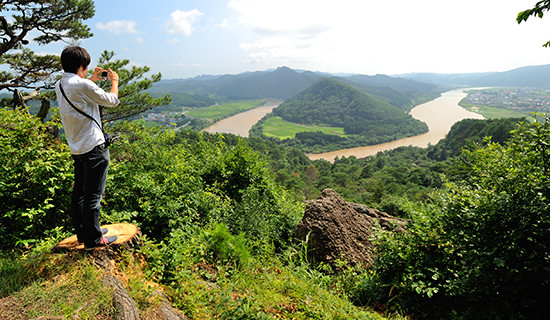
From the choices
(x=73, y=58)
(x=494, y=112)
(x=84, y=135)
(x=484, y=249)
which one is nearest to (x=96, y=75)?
(x=73, y=58)

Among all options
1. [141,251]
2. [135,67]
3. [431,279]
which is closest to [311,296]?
[431,279]

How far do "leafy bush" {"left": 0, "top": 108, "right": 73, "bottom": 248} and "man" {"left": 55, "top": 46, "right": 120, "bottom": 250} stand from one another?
29.8 inches

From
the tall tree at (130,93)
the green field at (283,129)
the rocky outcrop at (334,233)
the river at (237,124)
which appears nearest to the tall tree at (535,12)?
the rocky outcrop at (334,233)

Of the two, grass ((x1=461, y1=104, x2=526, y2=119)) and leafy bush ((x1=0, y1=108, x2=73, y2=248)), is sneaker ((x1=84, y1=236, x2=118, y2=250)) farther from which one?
grass ((x1=461, y1=104, x2=526, y2=119))

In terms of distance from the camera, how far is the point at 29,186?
294cm

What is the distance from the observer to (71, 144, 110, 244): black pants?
234 centimetres

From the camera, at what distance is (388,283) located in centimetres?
356

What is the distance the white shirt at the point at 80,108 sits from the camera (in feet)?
7.18

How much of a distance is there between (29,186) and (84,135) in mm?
1384

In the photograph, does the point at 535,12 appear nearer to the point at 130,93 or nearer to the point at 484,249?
the point at 484,249

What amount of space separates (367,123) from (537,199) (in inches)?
4673

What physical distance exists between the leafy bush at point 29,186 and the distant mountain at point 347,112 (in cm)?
10818

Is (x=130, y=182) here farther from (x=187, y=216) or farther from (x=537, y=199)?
(x=537, y=199)

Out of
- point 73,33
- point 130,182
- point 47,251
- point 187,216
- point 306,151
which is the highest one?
point 73,33
